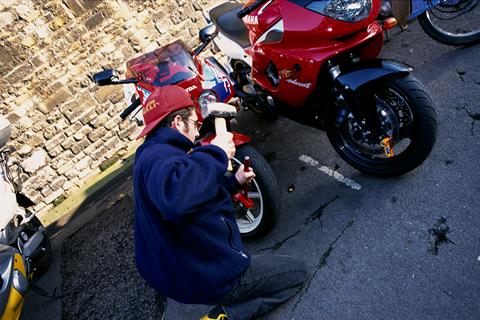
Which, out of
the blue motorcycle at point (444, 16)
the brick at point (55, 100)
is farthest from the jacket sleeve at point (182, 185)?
the brick at point (55, 100)

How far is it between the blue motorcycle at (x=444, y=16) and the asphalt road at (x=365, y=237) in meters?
0.16

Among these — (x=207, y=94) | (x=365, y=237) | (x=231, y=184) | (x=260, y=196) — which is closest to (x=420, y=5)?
(x=207, y=94)

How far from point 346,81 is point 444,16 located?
8.77 ft

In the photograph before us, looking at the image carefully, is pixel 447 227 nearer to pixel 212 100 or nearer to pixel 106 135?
pixel 212 100

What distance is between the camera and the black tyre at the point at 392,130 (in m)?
2.46

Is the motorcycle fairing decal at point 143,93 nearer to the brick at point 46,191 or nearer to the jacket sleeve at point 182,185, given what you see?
the jacket sleeve at point 182,185

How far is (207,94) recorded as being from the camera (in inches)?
118

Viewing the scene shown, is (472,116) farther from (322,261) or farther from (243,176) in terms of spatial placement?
(243,176)

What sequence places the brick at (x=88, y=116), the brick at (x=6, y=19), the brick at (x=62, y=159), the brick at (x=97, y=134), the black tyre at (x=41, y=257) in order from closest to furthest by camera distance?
the black tyre at (x=41, y=257) → the brick at (x=6, y=19) → the brick at (x=62, y=159) → the brick at (x=88, y=116) → the brick at (x=97, y=134)

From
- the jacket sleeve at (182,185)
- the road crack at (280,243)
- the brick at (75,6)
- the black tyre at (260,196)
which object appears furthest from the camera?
the brick at (75,6)

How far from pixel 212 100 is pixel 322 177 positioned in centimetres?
118

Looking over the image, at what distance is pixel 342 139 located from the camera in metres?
2.92

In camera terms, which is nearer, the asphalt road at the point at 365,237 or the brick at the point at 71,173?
the asphalt road at the point at 365,237

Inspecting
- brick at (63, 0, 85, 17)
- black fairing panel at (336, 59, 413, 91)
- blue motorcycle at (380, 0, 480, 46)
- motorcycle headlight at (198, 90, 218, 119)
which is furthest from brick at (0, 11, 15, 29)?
blue motorcycle at (380, 0, 480, 46)
